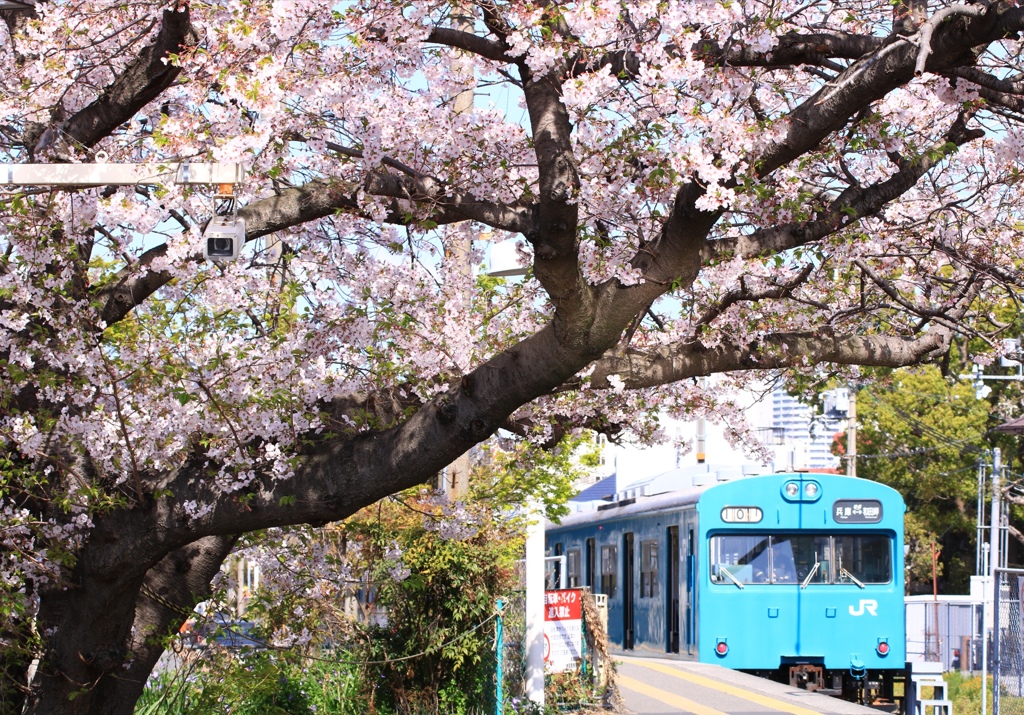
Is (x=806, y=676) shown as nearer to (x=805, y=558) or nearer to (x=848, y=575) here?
(x=848, y=575)

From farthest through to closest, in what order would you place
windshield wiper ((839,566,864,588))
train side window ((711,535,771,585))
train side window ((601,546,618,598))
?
1. train side window ((601,546,618,598))
2. windshield wiper ((839,566,864,588))
3. train side window ((711,535,771,585))

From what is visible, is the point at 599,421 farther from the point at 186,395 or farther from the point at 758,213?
the point at 186,395

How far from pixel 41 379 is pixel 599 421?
12.2 feet

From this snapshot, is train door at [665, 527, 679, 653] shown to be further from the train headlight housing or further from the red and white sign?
the red and white sign

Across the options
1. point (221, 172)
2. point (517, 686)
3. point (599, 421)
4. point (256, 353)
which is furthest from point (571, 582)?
point (221, 172)

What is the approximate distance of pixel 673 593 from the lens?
54.1ft

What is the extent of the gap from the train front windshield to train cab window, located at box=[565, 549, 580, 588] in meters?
5.61

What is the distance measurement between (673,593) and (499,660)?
651 cm

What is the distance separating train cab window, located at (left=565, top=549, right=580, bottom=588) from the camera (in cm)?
2112

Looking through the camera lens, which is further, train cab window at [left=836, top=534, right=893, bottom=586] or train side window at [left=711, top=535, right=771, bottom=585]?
train cab window at [left=836, top=534, right=893, bottom=586]

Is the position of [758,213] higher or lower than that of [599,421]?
higher

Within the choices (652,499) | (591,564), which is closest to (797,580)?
(652,499)

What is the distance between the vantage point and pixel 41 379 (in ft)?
22.1

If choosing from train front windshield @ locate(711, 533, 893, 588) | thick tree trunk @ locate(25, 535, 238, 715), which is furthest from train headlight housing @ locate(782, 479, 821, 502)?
thick tree trunk @ locate(25, 535, 238, 715)
